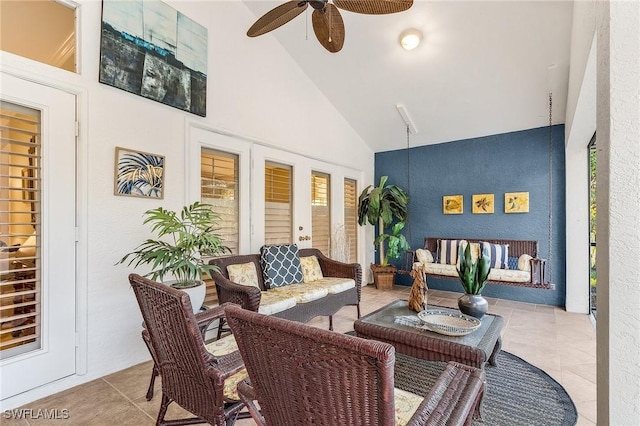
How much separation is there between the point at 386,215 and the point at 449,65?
7.86 ft

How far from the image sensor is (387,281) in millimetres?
5219

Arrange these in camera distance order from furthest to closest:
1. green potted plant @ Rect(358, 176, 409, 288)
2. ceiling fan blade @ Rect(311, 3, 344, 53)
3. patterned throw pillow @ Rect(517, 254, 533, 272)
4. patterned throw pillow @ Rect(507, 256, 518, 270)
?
1. green potted plant @ Rect(358, 176, 409, 288)
2. patterned throw pillow @ Rect(507, 256, 518, 270)
3. patterned throw pillow @ Rect(517, 254, 533, 272)
4. ceiling fan blade @ Rect(311, 3, 344, 53)

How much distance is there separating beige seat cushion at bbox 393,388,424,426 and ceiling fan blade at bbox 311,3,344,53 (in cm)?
249

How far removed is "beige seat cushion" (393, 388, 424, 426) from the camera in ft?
3.74

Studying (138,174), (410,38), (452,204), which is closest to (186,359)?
(138,174)

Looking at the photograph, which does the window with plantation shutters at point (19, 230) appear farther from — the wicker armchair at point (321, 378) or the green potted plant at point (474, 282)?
the green potted plant at point (474, 282)

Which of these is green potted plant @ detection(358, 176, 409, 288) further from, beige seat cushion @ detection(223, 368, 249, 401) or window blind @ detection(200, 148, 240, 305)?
beige seat cushion @ detection(223, 368, 249, 401)

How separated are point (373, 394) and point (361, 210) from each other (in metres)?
4.77

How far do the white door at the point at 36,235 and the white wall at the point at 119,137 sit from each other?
0.08 meters

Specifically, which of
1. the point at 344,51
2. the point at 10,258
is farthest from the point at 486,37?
the point at 10,258

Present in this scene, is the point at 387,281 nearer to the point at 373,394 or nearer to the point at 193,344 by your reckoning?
the point at 193,344

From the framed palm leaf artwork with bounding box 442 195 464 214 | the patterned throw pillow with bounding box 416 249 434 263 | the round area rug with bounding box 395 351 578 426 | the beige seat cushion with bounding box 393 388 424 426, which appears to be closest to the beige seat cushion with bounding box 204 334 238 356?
the beige seat cushion with bounding box 393 388 424 426

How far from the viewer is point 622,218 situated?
104cm

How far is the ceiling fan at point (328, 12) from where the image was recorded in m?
2.06
